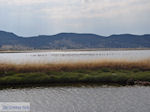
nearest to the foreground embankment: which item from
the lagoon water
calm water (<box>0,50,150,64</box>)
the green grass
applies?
the green grass

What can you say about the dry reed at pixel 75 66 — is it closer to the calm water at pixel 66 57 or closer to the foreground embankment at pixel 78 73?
the foreground embankment at pixel 78 73

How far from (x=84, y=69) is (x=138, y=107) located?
31.1 feet

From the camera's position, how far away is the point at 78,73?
16.4 meters

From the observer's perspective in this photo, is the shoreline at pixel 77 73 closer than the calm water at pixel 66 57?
Yes

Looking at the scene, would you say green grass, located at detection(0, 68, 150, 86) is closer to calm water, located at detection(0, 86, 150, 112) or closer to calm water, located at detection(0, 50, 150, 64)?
calm water, located at detection(0, 86, 150, 112)

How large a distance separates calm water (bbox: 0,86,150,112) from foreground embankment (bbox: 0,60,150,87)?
9.47 feet

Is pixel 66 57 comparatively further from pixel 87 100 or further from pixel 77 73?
pixel 87 100

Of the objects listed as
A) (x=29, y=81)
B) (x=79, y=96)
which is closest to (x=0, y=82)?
(x=29, y=81)

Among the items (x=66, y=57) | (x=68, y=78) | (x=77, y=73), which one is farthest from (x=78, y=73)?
(x=66, y=57)

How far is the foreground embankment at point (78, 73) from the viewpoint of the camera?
14.9m

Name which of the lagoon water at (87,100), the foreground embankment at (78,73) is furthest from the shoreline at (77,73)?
the lagoon water at (87,100)

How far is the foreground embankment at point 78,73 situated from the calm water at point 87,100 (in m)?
2.89

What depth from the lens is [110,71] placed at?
17328mm

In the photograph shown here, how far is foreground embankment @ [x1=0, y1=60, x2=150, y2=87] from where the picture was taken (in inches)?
588
